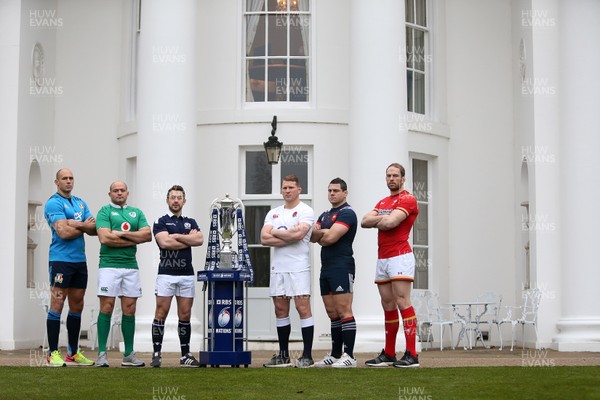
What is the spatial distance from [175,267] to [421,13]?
934 centimetres

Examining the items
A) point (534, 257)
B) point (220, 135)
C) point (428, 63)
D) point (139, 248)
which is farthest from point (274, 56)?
point (534, 257)

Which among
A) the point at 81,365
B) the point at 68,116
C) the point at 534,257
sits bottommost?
the point at 81,365

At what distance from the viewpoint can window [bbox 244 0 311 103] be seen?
19047 mm

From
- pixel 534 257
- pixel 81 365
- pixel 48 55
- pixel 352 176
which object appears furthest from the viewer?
pixel 48 55

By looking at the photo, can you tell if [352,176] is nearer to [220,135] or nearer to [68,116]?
[220,135]

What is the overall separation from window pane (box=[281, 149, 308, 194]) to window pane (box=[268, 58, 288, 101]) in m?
0.96

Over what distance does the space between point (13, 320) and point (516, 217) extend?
8.70 meters

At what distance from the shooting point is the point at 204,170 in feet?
61.9

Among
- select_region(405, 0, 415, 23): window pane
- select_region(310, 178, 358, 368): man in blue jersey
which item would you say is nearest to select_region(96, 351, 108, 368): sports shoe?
select_region(310, 178, 358, 368): man in blue jersey

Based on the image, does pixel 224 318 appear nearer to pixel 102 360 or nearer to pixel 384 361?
pixel 102 360

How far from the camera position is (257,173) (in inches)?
742

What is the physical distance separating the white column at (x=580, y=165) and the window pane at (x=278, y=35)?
4.62m

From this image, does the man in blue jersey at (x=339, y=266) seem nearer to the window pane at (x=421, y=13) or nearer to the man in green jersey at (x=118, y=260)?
→ the man in green jersey at (x=118, y=260)

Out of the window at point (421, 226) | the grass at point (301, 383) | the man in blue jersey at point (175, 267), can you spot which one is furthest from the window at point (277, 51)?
the grass at point (301, 383)
